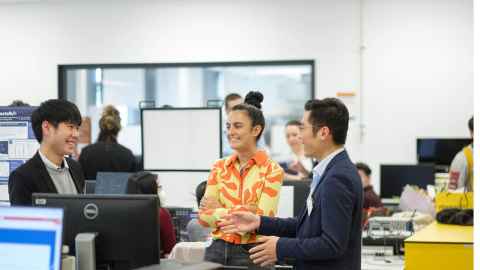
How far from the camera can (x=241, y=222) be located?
2924 mm

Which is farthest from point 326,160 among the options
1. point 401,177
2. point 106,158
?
point 401,177

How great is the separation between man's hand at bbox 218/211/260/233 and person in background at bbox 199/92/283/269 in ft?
0.79

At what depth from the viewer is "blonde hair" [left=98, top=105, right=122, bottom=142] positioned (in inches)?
246

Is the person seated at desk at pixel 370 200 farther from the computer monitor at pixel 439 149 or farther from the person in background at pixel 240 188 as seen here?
the person in background at pixel 240 188

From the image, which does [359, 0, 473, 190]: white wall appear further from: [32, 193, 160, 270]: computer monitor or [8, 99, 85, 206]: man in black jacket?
[32, 193, 160, 270]: computer monitor

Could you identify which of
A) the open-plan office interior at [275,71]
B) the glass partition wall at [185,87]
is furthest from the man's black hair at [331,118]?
the glass partition wall at [185,87]

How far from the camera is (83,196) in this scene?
8.21ft

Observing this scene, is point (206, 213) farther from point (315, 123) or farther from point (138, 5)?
point (138, 5)

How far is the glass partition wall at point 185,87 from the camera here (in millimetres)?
9422

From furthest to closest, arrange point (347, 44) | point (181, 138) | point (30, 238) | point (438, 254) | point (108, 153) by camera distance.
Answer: point (347, 44) → point (108, 153) → point (181, 138) → point (438, 254) → point (30, 238)

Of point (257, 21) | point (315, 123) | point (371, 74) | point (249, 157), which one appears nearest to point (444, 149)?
point (371, 74)

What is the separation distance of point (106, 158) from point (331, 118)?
3.84 m

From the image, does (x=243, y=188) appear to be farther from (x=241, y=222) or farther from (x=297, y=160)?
(x=297, y=160)

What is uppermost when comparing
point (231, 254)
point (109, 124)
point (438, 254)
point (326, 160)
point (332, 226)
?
point (109, 124)
